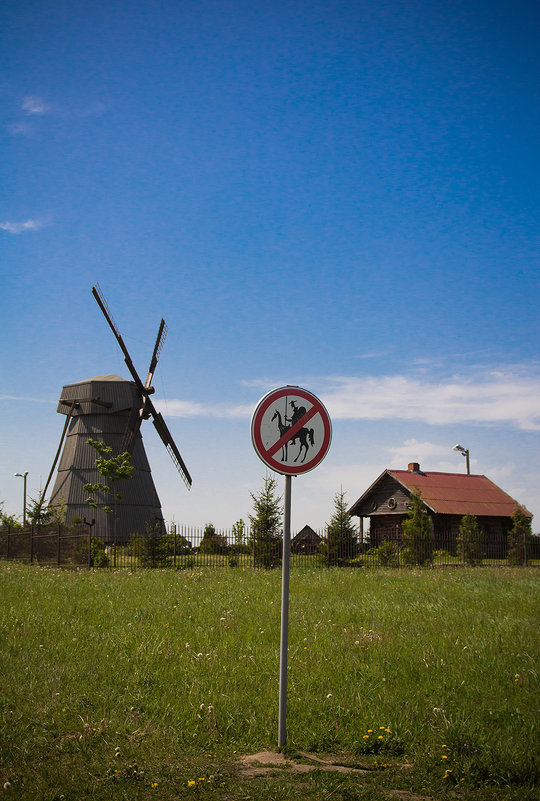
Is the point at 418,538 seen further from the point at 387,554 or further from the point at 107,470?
the point at 107,470

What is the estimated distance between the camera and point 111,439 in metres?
41.5

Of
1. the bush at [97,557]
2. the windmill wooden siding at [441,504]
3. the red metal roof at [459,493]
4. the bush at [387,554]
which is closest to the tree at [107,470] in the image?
the bush at [97,557]

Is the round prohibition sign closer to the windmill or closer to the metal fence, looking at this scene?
the metal fence

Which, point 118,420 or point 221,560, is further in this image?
point 118,420

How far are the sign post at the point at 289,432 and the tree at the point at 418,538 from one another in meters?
27.1

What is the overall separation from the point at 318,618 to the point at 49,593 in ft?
21.4

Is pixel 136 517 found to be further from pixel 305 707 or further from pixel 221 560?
pixel 305 707

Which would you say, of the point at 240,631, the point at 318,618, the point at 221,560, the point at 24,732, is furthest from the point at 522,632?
the point at 221,560

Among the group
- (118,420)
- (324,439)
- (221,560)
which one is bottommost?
(221,560)

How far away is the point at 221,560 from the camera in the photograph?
103ft

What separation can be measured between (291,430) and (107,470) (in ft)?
106

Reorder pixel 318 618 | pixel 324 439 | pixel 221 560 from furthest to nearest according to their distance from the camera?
pixel 221 560
pixel 318 618
pixel 324 439

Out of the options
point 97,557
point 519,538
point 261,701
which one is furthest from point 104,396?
point 261,701

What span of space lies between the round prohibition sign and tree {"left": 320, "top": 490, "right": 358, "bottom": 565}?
24.9 m
